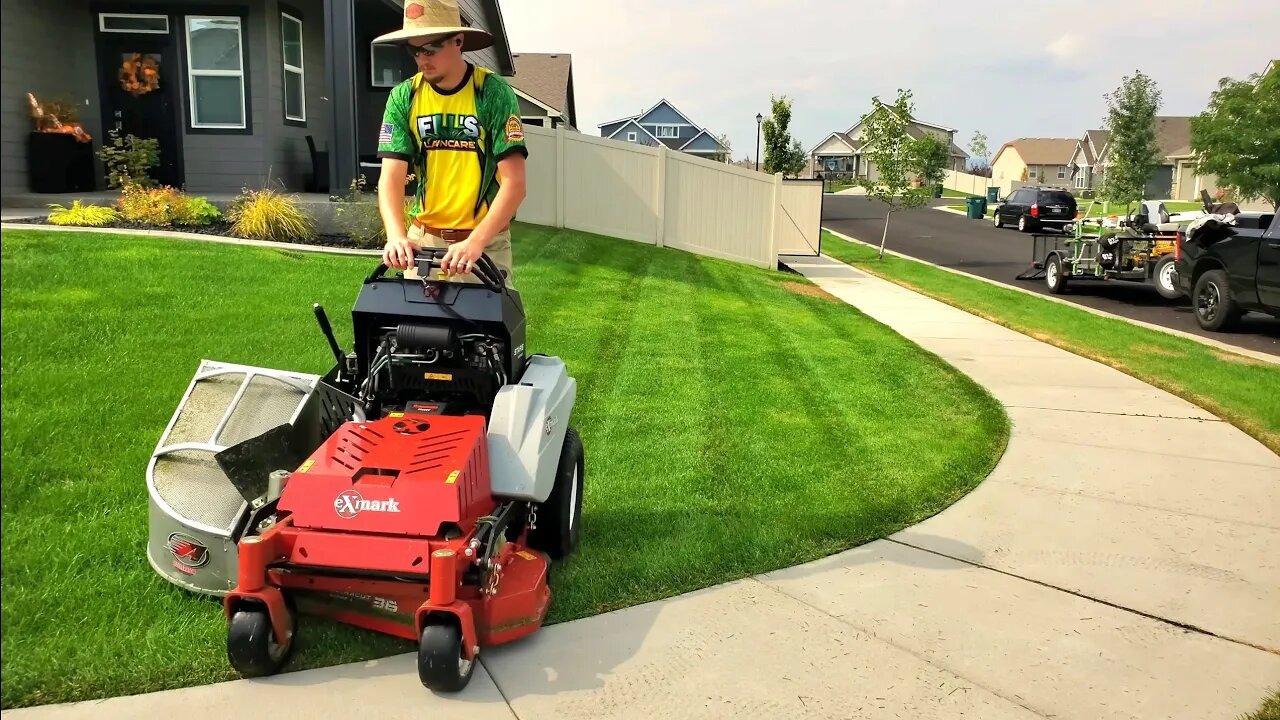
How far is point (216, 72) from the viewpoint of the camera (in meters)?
13.2

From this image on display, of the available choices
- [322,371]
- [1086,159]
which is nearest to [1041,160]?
[1086,159]

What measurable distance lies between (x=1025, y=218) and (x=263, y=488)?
3209 centimetres

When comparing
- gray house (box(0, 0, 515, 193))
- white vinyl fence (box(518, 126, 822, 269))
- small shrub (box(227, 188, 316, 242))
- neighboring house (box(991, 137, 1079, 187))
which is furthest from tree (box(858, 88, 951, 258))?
neighboring house (box(991, 137, 1079, 187))

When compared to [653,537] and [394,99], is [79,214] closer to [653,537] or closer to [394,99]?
[394,99]

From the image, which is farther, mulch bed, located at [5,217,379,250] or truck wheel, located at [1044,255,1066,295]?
truck wheel, located at [1044,255,1066,295]

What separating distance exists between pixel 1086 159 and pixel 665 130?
35.4m

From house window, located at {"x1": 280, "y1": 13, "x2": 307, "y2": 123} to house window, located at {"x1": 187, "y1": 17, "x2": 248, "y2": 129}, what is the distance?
711 mm

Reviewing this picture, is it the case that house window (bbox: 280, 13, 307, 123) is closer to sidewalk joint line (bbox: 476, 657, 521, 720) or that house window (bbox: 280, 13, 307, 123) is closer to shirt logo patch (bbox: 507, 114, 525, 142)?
shirt logo patch (bbox: 507, 114, 525, 142)

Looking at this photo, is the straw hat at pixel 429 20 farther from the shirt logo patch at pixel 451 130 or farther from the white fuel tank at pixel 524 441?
the white fuel tank at pixel 524 441

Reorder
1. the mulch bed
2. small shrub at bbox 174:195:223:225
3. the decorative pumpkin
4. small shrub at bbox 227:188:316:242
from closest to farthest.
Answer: small shrub at bbox 174:195:223:225 → the mulch bed → small shrub at bbox 227:188:316:242 → the decorative pumpkin

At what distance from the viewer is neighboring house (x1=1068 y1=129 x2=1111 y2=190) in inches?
2889

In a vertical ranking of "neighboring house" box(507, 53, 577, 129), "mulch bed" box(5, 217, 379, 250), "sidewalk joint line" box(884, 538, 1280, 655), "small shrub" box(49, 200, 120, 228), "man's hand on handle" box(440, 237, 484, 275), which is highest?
"neighboring house" box(507, 53, 577, 129)

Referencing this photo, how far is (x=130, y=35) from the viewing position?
41.8ft

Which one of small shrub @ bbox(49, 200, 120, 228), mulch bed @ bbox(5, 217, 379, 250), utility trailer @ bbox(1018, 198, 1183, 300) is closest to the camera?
small shrub @ bbox(49, 200, 120, 228)
